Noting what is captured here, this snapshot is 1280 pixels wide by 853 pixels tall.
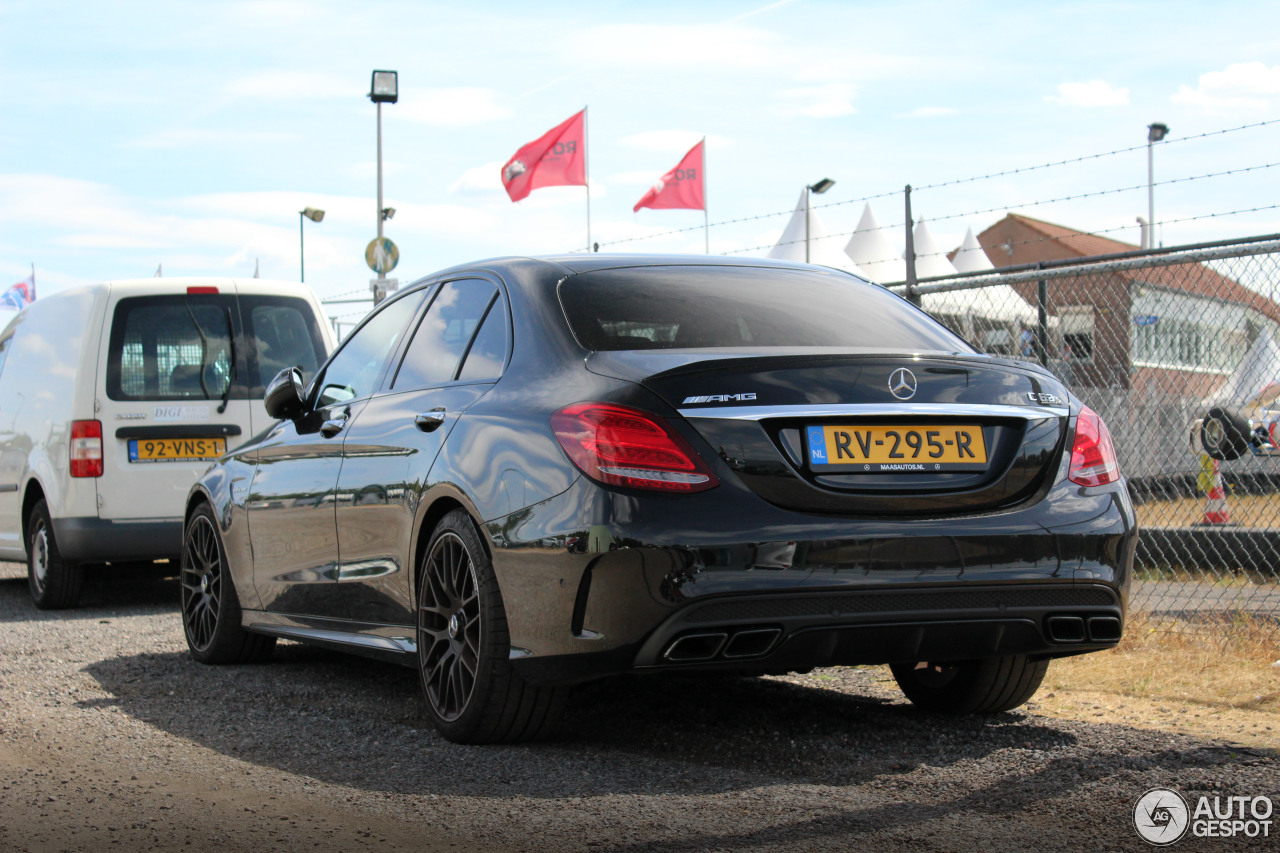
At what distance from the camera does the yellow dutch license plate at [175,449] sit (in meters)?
9.30

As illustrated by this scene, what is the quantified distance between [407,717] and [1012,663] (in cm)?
207

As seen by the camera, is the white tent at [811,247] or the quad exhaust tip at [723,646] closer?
the quad exhaust tip at [723,646]

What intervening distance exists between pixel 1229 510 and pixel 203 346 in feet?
22.5

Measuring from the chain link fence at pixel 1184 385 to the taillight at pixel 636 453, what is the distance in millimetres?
4149

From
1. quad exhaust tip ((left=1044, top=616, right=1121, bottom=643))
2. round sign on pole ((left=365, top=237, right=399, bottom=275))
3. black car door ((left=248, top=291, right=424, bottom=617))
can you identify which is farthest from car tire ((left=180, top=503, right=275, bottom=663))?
round sign on pole ((left=365, top=237, right=399, bottom=275))

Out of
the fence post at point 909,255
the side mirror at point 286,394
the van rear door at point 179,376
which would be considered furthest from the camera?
the van rear door at point 179,376

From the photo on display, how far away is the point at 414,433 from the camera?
16.2ft

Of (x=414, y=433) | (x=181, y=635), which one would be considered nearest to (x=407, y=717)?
(x=414, y=433)

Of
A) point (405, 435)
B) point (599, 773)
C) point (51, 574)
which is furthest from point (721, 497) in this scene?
point (51, 574)

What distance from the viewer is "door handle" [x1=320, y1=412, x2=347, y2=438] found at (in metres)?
5.61

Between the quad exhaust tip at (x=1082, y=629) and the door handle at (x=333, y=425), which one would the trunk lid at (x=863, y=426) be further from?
the door handle at (x=333, y=425)

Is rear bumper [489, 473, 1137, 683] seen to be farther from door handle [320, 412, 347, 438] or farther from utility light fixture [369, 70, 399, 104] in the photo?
utility light fixture [369, 70, 399, 104]

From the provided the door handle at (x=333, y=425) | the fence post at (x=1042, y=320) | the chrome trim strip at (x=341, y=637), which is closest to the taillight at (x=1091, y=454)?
the chrome trim strip at (x=341, y=637)

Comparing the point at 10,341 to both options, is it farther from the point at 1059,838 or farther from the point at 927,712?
the point at 1059,838
